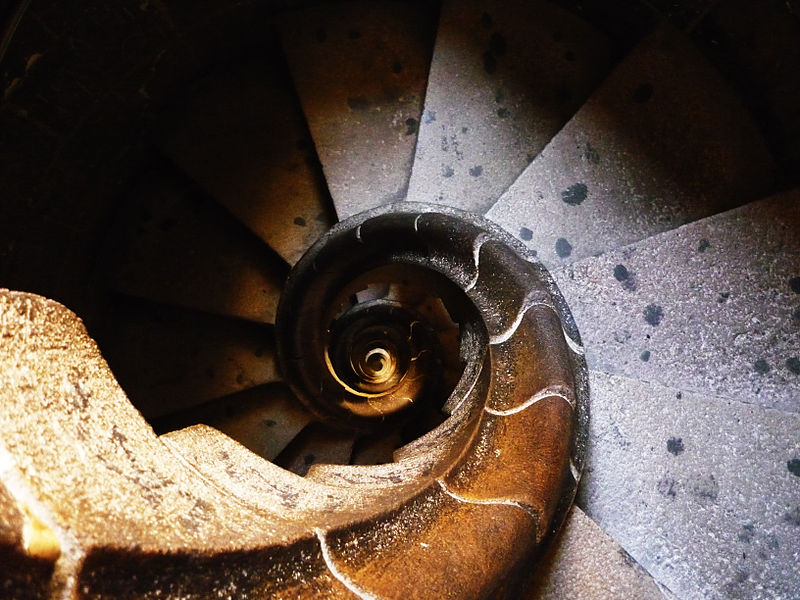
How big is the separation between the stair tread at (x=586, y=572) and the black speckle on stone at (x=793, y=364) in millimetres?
906

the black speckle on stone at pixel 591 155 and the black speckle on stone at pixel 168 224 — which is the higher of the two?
the black speckle on stone at pixel 591 155

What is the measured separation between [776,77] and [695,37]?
0.35 meters

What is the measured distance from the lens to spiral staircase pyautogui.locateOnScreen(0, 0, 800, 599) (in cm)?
98

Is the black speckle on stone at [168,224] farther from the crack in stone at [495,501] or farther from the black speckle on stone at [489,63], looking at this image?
the crack in stone at [495,501]

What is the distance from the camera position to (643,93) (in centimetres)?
261

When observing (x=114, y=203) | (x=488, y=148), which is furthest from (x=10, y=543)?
(x=114, y=203)

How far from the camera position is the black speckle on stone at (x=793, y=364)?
2.15 meters

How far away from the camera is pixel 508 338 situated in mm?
2078

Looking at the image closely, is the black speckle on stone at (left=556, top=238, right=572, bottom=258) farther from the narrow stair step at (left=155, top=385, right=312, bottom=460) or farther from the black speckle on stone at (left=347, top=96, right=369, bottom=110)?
the narrow stair step at (left=155, top=385, right=312, bottom=460)

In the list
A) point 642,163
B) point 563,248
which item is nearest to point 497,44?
point 642,163

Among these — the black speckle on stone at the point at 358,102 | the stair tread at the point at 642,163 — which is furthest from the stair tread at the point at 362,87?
the stair tread at the point at 642,163

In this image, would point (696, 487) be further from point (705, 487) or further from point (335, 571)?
point (335, 571)

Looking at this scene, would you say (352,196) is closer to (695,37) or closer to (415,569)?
(695,37)

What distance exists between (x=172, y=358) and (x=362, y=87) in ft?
6.23
